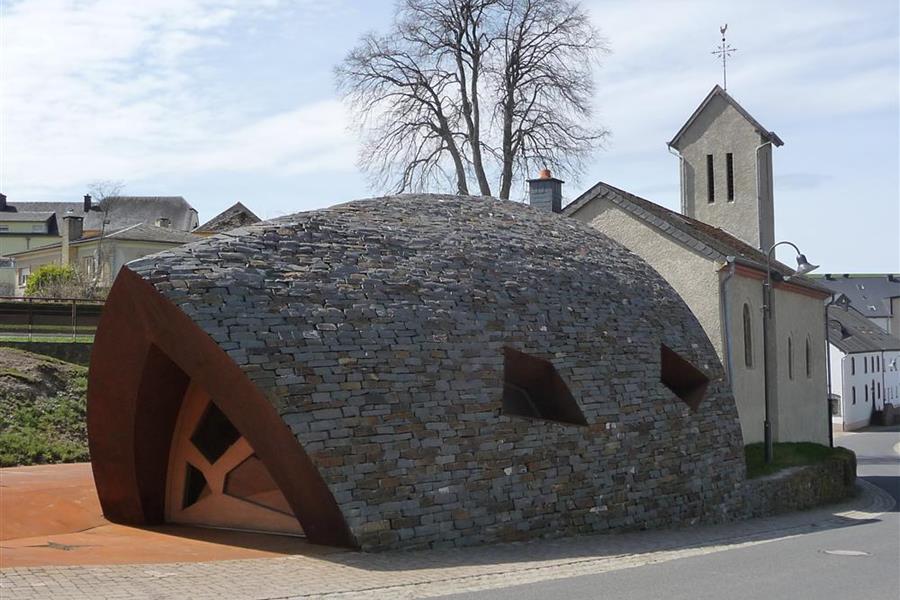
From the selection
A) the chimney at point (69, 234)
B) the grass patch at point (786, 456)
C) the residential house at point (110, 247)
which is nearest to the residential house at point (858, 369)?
the grass patch at point (786, 456)

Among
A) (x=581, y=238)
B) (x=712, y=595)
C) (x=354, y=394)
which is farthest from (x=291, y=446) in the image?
(x=581, y=238)

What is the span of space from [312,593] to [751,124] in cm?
2763

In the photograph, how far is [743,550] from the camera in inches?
586

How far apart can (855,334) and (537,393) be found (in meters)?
49.3

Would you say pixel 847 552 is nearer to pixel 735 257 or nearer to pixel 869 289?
pixel 735 257

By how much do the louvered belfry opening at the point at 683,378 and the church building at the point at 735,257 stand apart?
564 centimetres

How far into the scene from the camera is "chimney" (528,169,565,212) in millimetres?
29578

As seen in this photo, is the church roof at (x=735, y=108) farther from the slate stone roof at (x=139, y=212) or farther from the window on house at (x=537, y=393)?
the slate stone roof at (x=139, y=212)

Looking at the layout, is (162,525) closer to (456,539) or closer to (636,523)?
(456,539)

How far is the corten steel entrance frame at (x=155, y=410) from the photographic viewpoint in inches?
518

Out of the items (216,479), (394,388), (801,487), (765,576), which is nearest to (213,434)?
(216,479)

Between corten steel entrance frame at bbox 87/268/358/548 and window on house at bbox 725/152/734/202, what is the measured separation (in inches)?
947

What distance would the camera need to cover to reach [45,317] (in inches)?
1326

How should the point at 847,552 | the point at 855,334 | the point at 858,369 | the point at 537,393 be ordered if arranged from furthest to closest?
the point at 855,334, the point at 858,369, the point at 537,393, the point at 847,552
